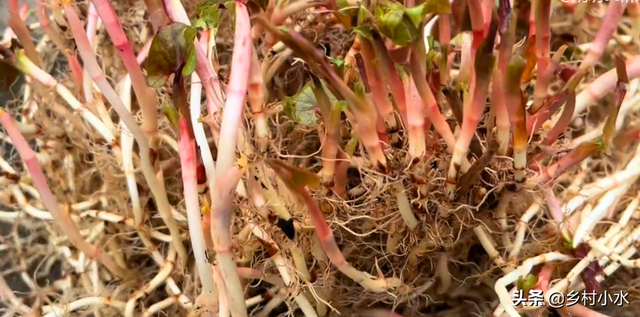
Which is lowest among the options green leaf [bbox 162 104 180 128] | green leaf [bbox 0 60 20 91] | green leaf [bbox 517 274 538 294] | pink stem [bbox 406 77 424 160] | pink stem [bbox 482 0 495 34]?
green leaf [bbox 517 274 538 294]

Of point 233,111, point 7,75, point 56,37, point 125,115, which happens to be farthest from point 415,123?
point 7,75

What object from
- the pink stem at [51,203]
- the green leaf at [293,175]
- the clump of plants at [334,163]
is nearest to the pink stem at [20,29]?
the clump of plants at [334,163]

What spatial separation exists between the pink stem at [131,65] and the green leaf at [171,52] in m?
0.04

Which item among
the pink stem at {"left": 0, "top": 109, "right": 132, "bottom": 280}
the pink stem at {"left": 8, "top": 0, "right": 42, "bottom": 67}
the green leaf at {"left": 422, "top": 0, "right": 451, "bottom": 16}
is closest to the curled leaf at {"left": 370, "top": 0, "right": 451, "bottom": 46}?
the green leaf at {"left": 422, "top": 0, "right": 451, "bottom": 16}

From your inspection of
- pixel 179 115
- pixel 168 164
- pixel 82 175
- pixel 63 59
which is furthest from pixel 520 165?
pixel 63 59

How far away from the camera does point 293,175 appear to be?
1.59ft

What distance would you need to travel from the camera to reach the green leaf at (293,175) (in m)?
0.47

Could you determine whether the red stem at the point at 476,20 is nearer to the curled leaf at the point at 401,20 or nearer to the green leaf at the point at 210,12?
the curled leaf at the point at 401,20

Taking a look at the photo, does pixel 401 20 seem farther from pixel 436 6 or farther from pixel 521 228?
pixel 521 228

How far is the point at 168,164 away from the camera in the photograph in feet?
2.48

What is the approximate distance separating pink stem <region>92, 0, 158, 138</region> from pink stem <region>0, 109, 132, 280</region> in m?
0.11

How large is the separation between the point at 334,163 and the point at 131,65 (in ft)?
0.66

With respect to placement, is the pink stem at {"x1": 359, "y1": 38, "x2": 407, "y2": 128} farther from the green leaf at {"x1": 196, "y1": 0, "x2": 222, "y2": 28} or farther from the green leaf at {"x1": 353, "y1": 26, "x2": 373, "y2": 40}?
the green leaf at {"x1": 196, "y1": 0, "x2": 222, "y2": 28}

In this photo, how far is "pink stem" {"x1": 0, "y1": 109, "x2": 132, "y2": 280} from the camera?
0.59 m
